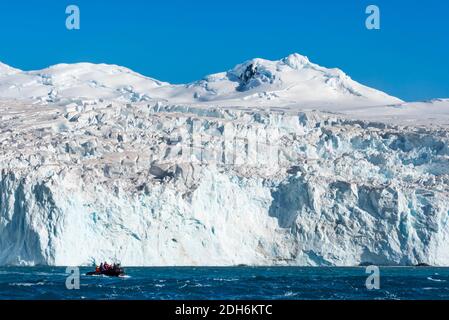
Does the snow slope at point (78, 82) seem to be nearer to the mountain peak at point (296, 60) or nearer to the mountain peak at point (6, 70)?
the mountain peak at point (6, 70)

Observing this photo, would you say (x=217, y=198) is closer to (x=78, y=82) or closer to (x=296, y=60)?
(x=296, y=60)

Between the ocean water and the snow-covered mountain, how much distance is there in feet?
194

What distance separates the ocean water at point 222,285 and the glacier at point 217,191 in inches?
126

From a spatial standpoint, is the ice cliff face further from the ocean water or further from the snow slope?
the snow slope

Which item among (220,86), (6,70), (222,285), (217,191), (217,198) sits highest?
(6,70)

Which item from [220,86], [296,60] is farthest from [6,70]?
[296,60]

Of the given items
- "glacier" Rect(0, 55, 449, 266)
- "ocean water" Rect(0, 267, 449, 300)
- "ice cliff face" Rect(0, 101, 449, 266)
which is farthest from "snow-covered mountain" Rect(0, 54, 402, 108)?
"ocean water" Rect(0, 267, 449, 300)

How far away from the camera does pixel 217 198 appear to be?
6712cm

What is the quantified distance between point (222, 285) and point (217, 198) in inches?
810

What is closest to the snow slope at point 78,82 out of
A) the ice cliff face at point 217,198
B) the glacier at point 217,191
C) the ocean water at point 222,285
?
the glacier at point 217,191
